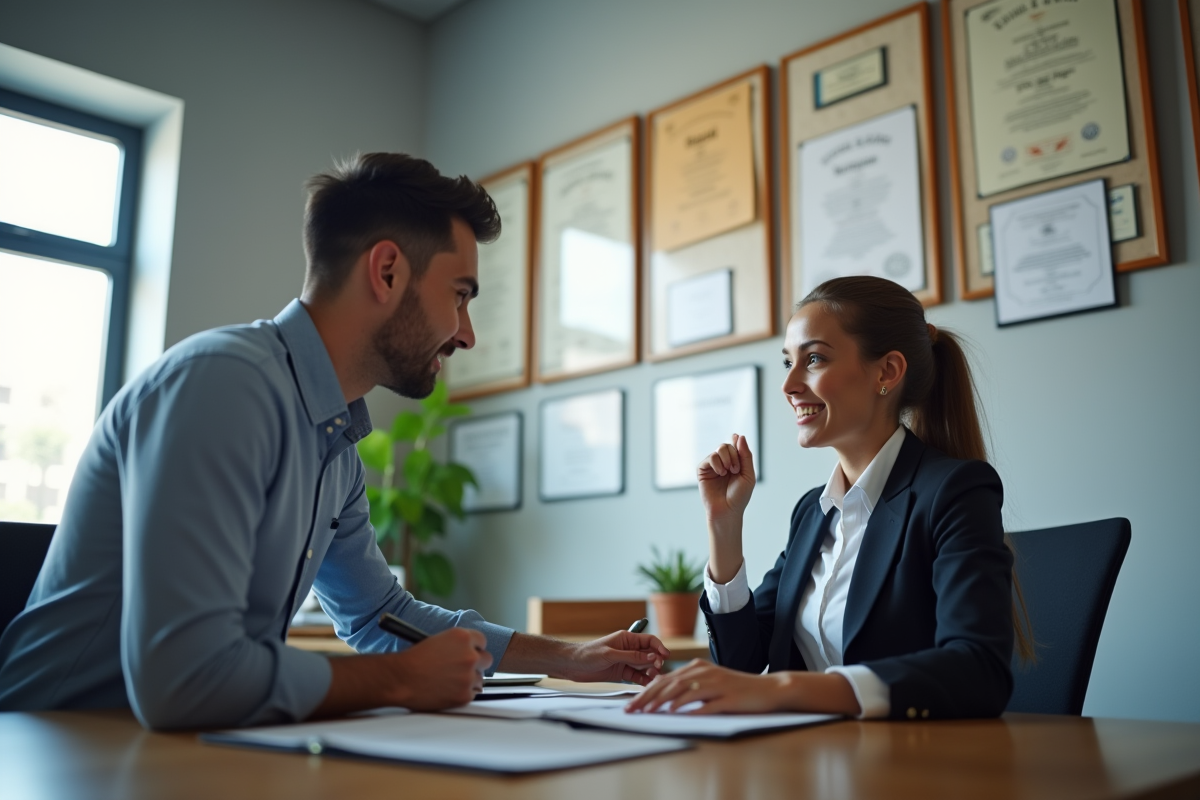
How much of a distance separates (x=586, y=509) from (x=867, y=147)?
1.61 metres

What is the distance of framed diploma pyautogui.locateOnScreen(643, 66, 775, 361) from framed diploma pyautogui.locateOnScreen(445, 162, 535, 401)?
0.67 meters

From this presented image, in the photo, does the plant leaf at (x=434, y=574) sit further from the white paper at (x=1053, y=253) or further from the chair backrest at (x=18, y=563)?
the chair backrest at (x=18, y=563)

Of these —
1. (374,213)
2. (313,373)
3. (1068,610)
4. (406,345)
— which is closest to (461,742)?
(313,373)

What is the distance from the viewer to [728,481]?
1.76 meters

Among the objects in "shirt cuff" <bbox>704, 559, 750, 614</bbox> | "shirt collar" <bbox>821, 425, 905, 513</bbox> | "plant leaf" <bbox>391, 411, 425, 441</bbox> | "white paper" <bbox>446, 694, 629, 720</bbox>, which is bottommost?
"white paper" <bbox>446, 694, 629, 720</bbox>

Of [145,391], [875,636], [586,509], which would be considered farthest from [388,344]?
[586,509]

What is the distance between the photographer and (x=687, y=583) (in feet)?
10.2

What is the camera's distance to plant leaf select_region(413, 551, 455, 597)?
3.96 metres

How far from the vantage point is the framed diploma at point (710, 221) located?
332 centimetres

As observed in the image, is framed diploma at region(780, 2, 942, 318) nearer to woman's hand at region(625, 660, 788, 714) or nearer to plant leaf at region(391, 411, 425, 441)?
plant leaf at region(391, 411, 425, 441)

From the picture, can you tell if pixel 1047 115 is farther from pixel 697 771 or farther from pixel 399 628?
pixel 697 771

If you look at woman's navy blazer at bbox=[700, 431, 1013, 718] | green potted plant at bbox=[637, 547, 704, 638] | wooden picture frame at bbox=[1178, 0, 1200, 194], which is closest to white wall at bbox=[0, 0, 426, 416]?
green potted plant at bbox=[637, 547, 704, 638]

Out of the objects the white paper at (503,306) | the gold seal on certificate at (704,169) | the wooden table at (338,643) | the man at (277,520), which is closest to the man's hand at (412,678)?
the man at (277,520)

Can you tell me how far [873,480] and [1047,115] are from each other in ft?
5.09
